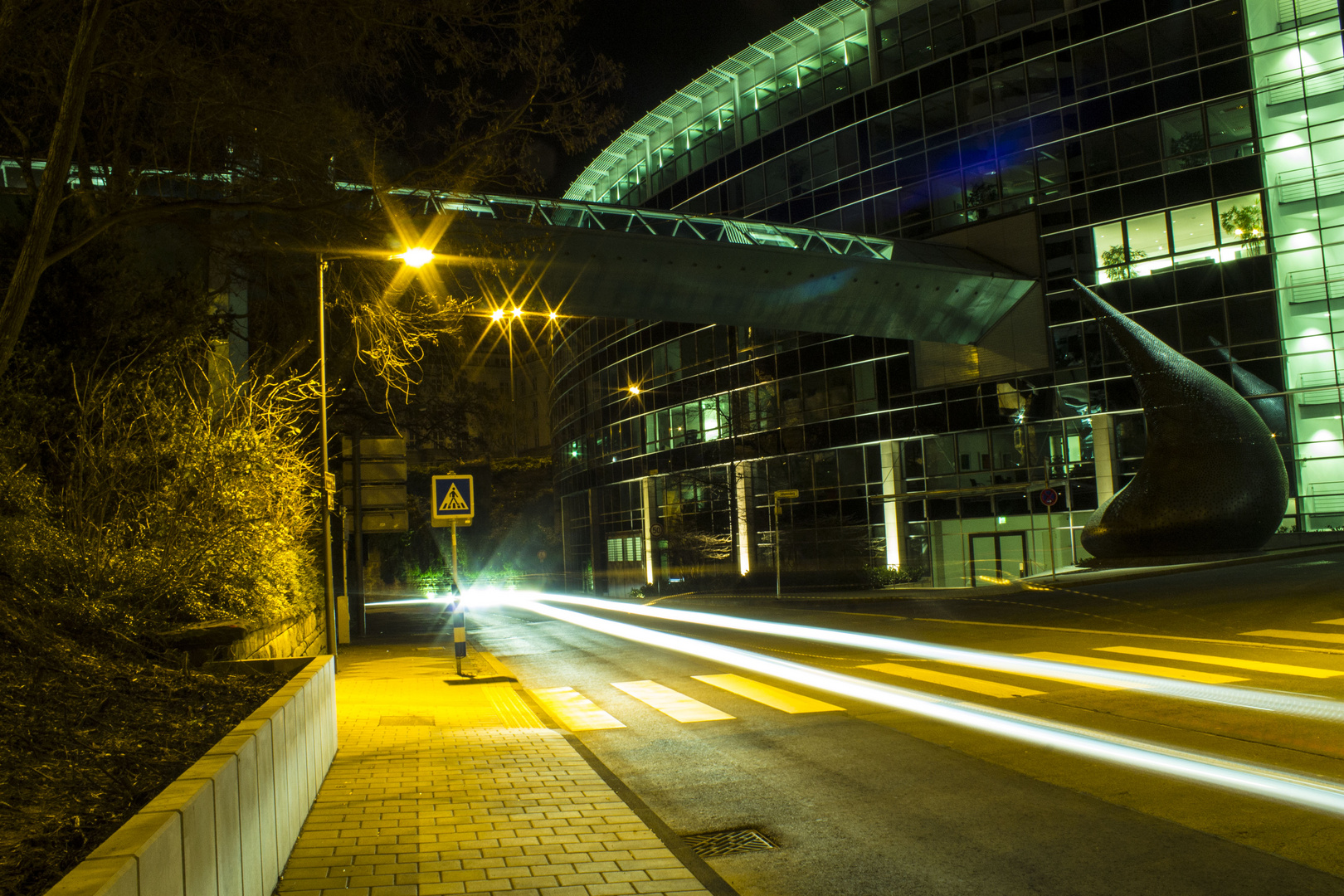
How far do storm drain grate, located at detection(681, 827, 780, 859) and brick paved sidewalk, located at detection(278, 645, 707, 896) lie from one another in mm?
329

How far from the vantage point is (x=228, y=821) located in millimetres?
3959

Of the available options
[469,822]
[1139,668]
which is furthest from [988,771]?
[1139,668]

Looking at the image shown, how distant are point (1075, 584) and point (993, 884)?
25149 millimetres

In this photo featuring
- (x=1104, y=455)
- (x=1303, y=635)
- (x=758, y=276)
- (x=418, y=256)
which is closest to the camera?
(x=418, y=256)

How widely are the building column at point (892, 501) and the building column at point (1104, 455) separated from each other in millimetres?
7495

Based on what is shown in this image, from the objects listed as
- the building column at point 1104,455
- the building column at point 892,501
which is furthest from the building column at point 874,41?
the building column at point 1104,455

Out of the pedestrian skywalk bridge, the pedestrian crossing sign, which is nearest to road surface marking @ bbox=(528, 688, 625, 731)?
the pedestrian skywalk bridge

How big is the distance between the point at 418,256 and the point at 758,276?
67.8ft

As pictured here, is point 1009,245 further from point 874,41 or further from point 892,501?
point 874,41

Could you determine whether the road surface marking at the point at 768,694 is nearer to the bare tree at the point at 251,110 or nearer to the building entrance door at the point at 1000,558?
the bare tree at the point at 251,110

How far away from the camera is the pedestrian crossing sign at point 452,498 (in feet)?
52.2

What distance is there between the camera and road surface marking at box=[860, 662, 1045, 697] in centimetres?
1159

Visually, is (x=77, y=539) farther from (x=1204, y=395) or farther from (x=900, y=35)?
(x=900, y=35)

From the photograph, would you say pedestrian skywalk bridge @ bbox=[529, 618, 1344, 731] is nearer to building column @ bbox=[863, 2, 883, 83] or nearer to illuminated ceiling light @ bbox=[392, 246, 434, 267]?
illuminated ceiling light @ bbox=[392, 246, 434, 267]
